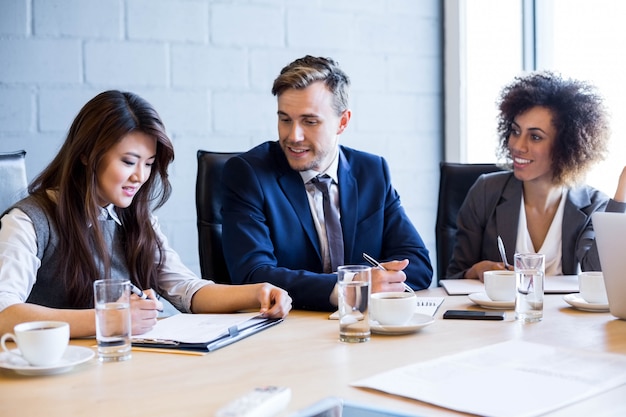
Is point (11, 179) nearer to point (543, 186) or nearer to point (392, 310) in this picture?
point (392, 310)

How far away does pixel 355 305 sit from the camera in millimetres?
1439

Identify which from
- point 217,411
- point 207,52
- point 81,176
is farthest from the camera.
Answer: point 207,52

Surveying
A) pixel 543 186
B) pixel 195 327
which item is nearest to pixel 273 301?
pixel 195 327

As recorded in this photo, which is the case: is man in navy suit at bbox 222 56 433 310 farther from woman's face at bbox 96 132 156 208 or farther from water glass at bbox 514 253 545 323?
water glass at bbox 514 253 545 323

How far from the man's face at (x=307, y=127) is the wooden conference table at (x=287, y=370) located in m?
0.71

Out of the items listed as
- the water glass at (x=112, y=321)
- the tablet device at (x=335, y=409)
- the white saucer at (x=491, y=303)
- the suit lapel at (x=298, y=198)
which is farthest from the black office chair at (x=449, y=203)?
the tablet device at (x=335, y=409)

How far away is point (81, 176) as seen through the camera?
188cm

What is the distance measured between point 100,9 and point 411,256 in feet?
4.22

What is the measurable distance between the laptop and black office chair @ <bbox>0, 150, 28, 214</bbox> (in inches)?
52.0

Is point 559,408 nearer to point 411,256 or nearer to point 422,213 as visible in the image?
point 411,256

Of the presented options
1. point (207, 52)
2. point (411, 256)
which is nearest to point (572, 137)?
point (411, 256)

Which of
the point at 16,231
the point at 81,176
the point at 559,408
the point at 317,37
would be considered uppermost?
the point at 317,37

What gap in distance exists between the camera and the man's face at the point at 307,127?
226 cm

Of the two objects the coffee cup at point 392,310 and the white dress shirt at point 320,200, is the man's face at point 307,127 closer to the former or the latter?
the white dress shirt at point 320,200
